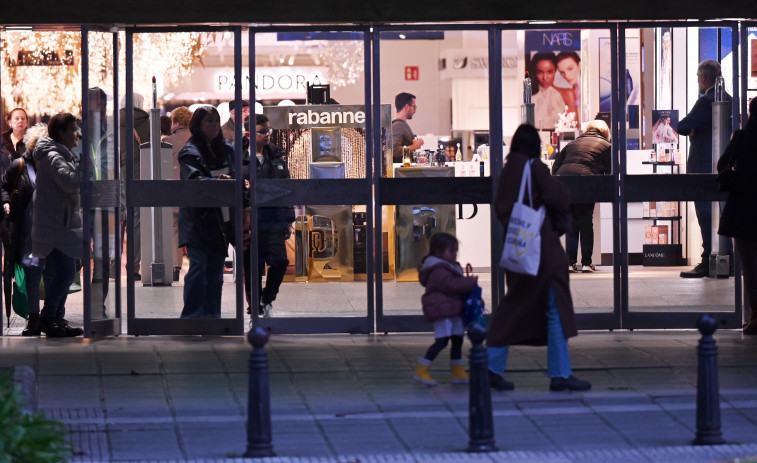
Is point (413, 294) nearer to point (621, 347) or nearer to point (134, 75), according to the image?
point (621, 347)

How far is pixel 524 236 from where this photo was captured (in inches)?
325

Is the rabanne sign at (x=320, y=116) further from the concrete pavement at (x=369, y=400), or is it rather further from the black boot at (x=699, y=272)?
the black boot at (x=699, y=272)

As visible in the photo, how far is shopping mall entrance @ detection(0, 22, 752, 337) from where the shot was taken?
1091 centimetres

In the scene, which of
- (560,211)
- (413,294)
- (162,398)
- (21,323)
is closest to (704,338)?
(560,211)

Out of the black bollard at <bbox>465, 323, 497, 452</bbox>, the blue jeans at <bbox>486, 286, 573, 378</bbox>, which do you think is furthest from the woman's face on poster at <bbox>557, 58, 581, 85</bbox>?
the black bollard at <bbox>465, 323, 497, 452</bbox>

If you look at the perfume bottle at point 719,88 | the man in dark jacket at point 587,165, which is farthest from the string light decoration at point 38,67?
the perfume bottle at point 719,88

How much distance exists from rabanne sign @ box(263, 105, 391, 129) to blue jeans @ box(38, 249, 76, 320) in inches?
79.0

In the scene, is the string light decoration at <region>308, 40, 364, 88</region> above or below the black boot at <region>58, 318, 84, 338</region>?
above

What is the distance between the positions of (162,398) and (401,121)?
3.66m

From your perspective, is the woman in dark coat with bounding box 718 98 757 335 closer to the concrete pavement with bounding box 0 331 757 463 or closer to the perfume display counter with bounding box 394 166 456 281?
the concrete pavement with bounding box 0 331 757 463

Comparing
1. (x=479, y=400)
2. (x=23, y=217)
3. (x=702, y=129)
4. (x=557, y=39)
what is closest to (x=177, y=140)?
(x=23, y=217)

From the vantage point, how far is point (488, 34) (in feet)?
36.2

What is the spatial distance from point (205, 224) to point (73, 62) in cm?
197

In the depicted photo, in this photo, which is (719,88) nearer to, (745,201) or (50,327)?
(745,201)
